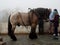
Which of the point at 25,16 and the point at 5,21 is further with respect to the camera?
the point at 5,21

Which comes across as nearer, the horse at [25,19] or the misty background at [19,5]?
the horse at [25,19]

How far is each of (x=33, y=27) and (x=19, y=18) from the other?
0.87 metres

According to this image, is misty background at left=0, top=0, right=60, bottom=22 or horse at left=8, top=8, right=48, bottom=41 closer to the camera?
horse at left=8, top=8, right=48, bottom=41

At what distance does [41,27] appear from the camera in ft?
47.0

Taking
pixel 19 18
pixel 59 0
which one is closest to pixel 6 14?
pixel 19 18

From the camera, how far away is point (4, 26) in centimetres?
1446

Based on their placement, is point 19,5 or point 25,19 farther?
point 19,5

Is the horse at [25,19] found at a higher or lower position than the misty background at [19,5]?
lower

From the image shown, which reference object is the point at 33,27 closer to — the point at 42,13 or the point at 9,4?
the point at 42,13

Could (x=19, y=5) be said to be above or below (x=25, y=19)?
above

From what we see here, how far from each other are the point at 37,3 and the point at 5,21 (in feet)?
7.49

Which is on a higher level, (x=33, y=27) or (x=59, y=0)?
(x=59, y=0)

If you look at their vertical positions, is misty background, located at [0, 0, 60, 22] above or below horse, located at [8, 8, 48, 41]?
above

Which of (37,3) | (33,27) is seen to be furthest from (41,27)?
(33,27)
